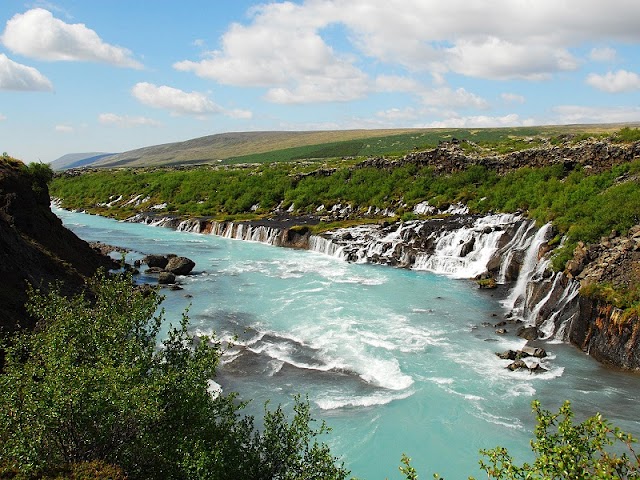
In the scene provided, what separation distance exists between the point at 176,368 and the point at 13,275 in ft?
73.4

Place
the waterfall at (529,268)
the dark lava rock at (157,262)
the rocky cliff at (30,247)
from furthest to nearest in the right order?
the dark lava rock at (157,262)
the waterfall at (529,268)
the rocky cliff at (30,247)

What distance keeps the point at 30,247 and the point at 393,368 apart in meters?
27.2

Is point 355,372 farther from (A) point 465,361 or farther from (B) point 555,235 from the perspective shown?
(B) point 555,235

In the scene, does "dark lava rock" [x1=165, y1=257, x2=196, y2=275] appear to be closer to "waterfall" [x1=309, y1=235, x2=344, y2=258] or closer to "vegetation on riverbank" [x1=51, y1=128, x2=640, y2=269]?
"waterfall" [x1=309, y1=235, x2=344, y2=258]

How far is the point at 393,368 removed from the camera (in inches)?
1104

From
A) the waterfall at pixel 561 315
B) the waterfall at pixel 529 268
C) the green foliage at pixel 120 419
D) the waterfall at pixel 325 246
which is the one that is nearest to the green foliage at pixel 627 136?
the waterfall at pixel 529 268

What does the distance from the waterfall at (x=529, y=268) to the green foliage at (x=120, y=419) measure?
30162 mm

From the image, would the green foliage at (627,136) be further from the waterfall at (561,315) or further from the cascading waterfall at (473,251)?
the waterfall at (561,315)

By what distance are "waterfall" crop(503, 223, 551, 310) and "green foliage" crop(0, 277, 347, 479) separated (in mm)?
30162

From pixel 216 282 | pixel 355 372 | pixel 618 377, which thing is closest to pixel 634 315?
pixel 618 377

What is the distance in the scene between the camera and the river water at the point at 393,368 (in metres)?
21.5

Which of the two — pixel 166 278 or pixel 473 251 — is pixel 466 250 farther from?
pixel 166 278

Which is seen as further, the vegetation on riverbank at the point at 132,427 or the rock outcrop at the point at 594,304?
the rock outcrop at the point at 594,304

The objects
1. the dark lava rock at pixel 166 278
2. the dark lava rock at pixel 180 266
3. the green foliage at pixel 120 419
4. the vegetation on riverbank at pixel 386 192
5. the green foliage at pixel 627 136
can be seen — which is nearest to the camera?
the green foliage at pixel 120 419
